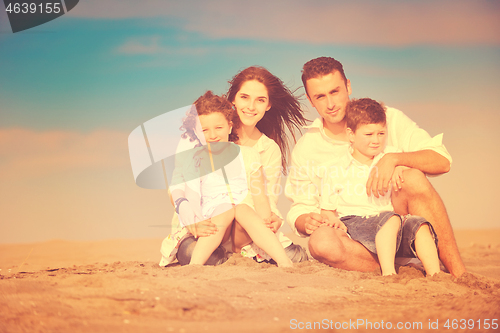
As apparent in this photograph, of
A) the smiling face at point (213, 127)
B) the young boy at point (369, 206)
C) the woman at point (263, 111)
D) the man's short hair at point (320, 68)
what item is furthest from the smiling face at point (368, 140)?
the smiling face at point (213, 127)

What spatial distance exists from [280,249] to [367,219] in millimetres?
681

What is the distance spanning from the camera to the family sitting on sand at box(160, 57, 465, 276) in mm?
3051

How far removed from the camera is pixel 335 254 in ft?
10.1

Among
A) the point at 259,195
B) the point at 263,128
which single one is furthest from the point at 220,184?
the point at 263,128

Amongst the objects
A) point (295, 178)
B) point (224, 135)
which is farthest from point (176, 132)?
point (295, 178)

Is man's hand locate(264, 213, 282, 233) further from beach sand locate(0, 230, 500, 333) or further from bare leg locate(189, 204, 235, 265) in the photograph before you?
beach sand locate(0, 230, 500, 333)

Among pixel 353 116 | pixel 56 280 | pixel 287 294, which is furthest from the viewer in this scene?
pixel 353 116

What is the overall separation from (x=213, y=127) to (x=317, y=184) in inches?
39.4

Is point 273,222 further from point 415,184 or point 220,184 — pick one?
point 415,184

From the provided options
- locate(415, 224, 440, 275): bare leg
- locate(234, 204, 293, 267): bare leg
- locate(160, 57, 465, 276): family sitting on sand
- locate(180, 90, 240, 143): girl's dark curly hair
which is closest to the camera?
locate(415, 224, 440, 275): bare leg

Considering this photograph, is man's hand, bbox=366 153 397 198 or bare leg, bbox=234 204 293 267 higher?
man's hand, bbox=366 153 397 198

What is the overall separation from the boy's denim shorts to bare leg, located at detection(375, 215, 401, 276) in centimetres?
4

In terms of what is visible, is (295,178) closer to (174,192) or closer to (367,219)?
(367,219)

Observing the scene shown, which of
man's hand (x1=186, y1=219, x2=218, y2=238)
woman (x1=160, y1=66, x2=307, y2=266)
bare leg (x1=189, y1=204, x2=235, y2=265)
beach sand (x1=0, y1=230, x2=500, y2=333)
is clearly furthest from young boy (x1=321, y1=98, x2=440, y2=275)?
man's hand (x1=186, y1=219, x2=218, y2=238)
